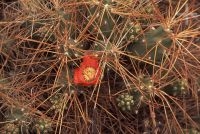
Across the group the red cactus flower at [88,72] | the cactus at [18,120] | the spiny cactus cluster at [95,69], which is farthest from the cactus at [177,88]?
the cactus at [18,120]

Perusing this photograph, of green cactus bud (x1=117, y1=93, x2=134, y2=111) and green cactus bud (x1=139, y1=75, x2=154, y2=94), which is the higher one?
green cactus bud (x1=139, y1=75, x2=154, y2=94)

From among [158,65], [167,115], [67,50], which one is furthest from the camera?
[167,115]

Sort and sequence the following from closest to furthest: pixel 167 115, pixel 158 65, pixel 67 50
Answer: pixel 67 50 < pixel 158 65 < pixel 167 115

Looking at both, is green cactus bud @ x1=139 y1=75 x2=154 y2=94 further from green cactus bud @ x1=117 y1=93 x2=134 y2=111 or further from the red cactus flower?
the red cactus flower

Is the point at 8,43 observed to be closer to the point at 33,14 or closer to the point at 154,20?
the point at 33,14

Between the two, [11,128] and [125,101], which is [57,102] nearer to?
[11,128]

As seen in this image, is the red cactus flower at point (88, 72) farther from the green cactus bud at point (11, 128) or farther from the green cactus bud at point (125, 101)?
the green cactus bud at point (11, 128)

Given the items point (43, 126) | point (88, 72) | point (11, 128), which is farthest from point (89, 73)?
point (11, 128)

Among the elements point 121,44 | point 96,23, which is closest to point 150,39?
point 121,44

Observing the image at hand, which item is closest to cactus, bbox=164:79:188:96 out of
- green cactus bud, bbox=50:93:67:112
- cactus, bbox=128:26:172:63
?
cactus, bbox=128:26:172:63
